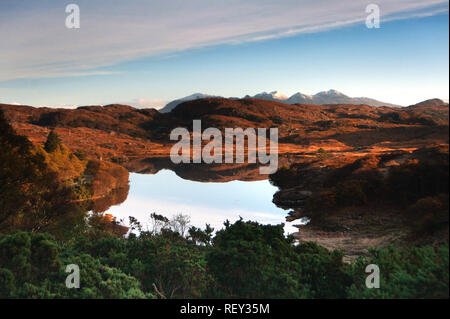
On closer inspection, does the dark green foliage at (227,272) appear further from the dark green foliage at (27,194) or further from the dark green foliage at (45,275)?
the dark green foliage at (27,194)

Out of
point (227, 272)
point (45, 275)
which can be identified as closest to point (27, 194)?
point (45, 275)

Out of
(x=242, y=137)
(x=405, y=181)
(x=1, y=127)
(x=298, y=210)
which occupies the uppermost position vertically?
(x=242, y=137)

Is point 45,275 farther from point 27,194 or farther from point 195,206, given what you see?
point 195,206

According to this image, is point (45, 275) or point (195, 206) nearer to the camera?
point (45, 275)

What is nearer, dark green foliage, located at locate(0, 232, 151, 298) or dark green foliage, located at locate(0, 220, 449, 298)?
dark green foliage, located at locate(0, 220, 449, 298)

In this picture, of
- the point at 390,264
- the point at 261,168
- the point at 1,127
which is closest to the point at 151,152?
the point at 261,168

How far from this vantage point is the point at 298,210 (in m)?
27.9

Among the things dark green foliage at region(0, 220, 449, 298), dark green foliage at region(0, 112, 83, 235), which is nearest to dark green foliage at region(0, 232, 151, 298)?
dark green foliage at region(0, 220, 449, 298)

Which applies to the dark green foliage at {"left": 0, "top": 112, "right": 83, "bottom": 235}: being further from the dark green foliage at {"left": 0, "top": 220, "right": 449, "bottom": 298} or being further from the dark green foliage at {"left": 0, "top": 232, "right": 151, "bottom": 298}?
the dark green foliage at {"left": 0, "top": 220, "right": 449, "bottom": 298}

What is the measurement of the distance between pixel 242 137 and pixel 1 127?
92668 millimetres

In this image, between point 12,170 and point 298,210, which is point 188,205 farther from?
point 12,170

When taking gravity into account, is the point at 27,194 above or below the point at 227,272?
above

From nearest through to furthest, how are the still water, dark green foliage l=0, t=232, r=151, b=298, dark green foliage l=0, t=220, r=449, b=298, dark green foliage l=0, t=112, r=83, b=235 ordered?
1. dark green foliage l=0, t=220, r=449, b=298
2. dark green foliage l=0, t=232, r=151, b=298
3. dark green foliage l=0, t=112, r=83, b=235
4. the still water

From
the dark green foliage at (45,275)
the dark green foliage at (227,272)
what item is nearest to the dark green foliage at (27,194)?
the dark green foliage at (45,275)
